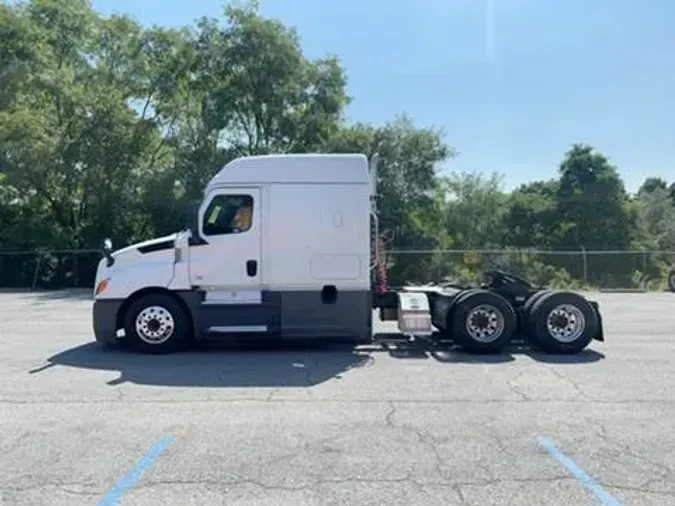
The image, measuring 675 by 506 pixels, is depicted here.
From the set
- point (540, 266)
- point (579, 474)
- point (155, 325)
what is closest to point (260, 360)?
point (155, 325)

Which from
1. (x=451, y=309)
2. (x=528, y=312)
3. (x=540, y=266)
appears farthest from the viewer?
(x=540, y=266)

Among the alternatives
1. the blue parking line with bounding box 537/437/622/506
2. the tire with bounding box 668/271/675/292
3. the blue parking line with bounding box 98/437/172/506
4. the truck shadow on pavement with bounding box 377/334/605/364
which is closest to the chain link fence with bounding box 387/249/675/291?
the tire with bounding box 668/271/675/292

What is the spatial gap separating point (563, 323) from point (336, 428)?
5.42 meters

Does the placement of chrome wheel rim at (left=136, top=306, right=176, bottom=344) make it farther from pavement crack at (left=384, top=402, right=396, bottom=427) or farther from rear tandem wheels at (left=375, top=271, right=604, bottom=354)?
pavement crack at (left=384, top=402, right=396, bottom=427)

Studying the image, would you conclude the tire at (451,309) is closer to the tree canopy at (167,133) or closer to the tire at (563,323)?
the tire at (563,323)

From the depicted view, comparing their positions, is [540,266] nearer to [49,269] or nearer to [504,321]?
[504,321]

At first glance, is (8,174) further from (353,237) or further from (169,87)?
(353,237)

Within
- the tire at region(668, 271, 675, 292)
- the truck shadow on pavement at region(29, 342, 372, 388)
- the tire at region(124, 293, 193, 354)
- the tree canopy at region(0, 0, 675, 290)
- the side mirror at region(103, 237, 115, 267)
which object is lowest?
the truck shadow on pavement at region(29, 342, 372, 388)

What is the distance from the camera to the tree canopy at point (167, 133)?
88.1 ft

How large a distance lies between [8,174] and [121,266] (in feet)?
65.9

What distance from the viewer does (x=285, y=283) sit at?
1005cm

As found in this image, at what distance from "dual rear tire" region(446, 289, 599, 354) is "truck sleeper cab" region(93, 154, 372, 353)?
153cm

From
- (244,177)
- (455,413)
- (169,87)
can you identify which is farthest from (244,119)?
(455,413)

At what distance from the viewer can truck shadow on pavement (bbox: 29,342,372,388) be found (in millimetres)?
8125
